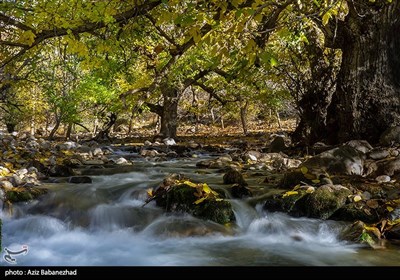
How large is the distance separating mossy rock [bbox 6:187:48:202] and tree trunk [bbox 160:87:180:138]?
41.1ft

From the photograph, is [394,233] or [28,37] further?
[394,233]

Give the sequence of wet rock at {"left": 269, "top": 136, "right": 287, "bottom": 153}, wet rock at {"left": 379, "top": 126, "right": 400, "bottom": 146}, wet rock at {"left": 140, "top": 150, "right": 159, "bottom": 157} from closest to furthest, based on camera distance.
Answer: wet rock at {"left": 379, "top": 126, "right": 400, "bottom": 146} → wet rock at {"left": 269, "top": 136, "right": 287, "bottom": 153} → wet rock at {"left": 140, "top": 150, "right": 159, "bottom": 157}

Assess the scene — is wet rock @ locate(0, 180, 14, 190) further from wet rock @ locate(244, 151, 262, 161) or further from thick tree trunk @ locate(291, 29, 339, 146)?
thick tree trunk @ locate(291, 29, 339, 146)

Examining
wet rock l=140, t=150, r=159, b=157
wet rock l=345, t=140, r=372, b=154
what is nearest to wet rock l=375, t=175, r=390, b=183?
wet rock l=345, t=140, r=372, b=154

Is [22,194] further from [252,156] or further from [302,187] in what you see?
[252,156]

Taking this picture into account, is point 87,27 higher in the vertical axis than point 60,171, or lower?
higher

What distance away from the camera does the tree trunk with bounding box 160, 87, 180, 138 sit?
19.0 metres

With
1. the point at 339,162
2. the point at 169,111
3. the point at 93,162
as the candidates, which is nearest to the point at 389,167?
the point at 339,162

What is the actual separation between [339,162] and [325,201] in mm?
1884

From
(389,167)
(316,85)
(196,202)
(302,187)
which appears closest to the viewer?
(196,202)

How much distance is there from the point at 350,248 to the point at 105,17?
4.18 metres

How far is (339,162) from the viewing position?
731cm

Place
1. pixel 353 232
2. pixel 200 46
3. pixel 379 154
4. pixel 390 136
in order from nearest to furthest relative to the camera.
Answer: pixel 200 46, pixel 353 232, pixel 379 154, pixel 390 136
